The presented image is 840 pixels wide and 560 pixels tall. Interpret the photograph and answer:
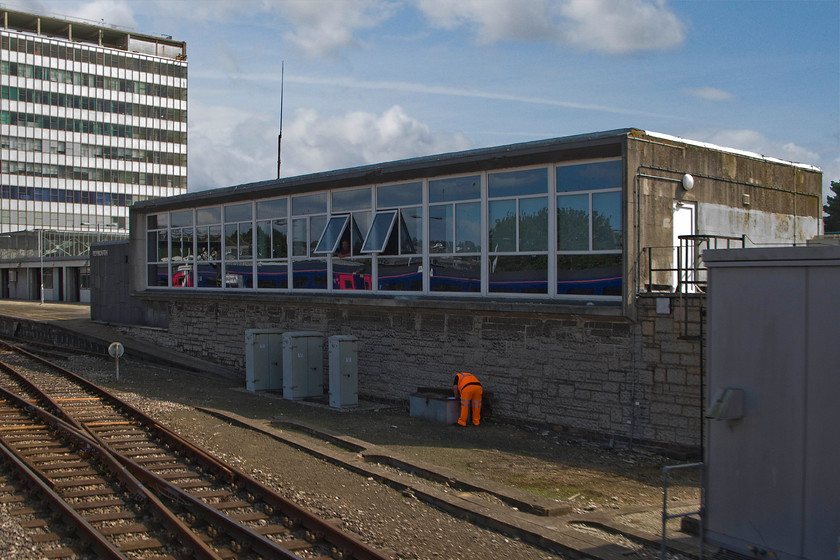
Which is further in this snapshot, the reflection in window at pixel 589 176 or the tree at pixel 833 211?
the tree at pixel 833 211

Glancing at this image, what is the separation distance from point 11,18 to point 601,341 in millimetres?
91649

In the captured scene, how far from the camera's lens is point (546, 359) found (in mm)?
13172

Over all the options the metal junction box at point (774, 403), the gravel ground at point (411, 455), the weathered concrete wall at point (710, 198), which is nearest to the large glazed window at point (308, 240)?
the gravel ground at point (411, 455)

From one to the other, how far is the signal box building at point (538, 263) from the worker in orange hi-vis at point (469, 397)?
1.63 feet

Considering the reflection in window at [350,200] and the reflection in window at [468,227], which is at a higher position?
the reflection in window at [350,200]

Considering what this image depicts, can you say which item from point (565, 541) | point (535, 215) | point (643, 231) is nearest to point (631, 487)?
point (565, 541)

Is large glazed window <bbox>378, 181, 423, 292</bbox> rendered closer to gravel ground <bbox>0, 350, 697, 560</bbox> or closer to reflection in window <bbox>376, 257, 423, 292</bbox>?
reflection in window <bbox>376, 257, 423, 292</bbox>

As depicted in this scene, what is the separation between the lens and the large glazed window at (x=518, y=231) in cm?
1352

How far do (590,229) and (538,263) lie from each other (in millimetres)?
1237

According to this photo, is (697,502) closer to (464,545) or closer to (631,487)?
(631,487)

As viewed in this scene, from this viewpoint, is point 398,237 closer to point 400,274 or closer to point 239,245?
point 400,274

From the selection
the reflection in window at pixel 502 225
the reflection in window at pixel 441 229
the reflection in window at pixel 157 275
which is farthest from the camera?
the reflection in window at pixel 157 275

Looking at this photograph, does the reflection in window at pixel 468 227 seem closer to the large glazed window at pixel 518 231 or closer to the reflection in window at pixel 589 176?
the large glazed window at pixel 518 231

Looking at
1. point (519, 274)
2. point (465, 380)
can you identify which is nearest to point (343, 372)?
point (465, 380)
